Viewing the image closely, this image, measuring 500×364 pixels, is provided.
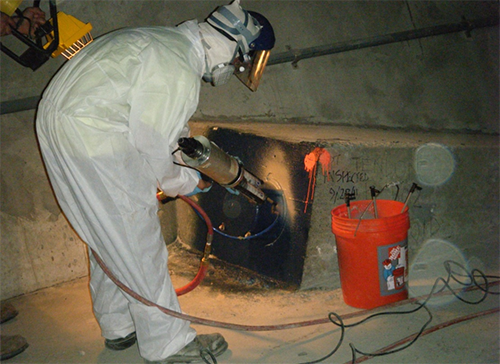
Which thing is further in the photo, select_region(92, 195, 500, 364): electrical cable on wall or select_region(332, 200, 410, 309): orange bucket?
select_region(332, 200, 410, 309): orange bucket

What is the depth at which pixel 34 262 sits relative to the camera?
259 cm

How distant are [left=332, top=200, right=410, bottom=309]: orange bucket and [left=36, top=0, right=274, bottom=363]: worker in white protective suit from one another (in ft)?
2.36

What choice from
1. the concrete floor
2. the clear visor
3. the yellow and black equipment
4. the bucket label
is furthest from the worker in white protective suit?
the bucket label

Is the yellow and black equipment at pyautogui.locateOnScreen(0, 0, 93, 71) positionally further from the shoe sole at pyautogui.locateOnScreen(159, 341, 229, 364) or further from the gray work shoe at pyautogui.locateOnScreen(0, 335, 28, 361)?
the shoe sole at pyautogui.locateOnScreen(159, 341, 229, 364)

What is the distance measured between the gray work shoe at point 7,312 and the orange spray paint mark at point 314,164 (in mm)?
1579

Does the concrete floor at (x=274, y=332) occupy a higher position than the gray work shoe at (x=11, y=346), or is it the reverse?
the gray work shoe at (x=11, y=346)

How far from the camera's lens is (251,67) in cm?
207

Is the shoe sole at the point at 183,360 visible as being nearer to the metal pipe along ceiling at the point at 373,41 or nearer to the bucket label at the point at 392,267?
the bucket label at the point at 392,267

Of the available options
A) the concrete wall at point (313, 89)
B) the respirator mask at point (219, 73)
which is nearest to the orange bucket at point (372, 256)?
the concrete wall at point (313, 89)

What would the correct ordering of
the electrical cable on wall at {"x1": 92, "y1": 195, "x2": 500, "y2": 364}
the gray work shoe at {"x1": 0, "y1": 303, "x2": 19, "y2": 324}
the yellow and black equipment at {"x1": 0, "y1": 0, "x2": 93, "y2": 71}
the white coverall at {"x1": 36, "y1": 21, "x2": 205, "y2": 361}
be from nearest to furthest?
the white coverall at {"x1": 36, "y1": 21, "x2": 205, "y2": 361}
the electrical cable on wall at {"x1": 92, "y1": 195, "x2": 500, "y2": 364}
the yellow and black equipment at {"x1": 0, "y1": 0, "x2": 93, "y2": 71}
the gray work shoe at {"x1": 0, "y1": 303, "x2": 19, "y2": 324}

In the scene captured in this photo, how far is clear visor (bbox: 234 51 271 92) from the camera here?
6.48ft

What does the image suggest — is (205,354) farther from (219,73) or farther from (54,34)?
(54,34)

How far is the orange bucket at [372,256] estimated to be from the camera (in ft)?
6.63

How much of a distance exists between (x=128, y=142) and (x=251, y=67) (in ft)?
2.41
